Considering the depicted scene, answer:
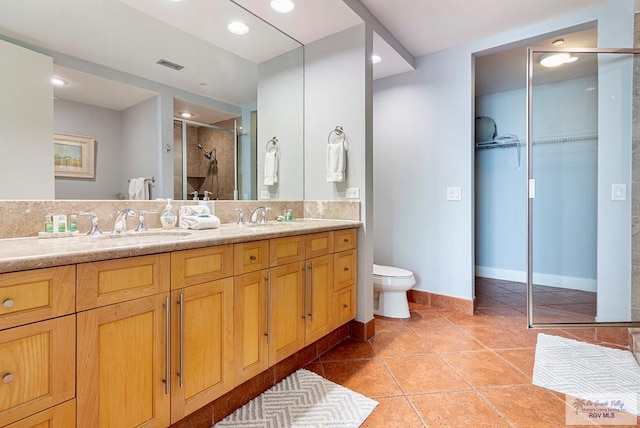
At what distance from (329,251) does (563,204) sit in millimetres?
2779

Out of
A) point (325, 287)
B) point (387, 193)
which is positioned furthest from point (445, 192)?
point (325, 287)

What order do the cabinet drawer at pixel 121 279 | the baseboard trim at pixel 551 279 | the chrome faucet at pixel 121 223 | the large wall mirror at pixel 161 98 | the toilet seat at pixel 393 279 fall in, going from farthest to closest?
the baseboard trim at pixel 551 279, the toilet seat at pixel 393 279, the chrome faucet at pixel 121 223, the large wall mirror at pixel 161 98, the cabinet drawer at pixel 121 279

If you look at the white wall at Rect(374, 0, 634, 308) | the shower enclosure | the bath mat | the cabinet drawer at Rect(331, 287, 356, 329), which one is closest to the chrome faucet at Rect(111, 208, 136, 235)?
the shower enclosure

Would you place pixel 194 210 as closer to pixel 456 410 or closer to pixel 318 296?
pixel 318 296

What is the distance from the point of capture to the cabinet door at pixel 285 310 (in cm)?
163

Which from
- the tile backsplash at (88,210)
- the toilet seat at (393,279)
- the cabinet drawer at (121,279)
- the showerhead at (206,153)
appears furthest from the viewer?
the toilet seat at (393,279)

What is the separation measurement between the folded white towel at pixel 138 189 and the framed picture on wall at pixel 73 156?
0.18 m

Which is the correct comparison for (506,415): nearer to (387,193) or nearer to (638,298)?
(638,298)

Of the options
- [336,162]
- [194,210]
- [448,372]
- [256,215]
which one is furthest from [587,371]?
[194,210]

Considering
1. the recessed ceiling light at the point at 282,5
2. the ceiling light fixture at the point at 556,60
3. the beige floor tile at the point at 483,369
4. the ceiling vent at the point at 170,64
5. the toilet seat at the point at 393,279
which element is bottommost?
the beige floor tile at the point at 483,369

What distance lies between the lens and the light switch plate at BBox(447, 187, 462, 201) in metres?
2.88

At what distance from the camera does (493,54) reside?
9.84 feet

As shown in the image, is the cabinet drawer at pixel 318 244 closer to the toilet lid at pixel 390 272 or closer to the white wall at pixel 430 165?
the toilet lid at pixel 390 272

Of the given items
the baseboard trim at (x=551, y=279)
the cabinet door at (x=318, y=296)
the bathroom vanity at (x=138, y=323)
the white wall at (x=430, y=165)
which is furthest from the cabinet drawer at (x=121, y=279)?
the baseboard trim at (x=551, y=279)
